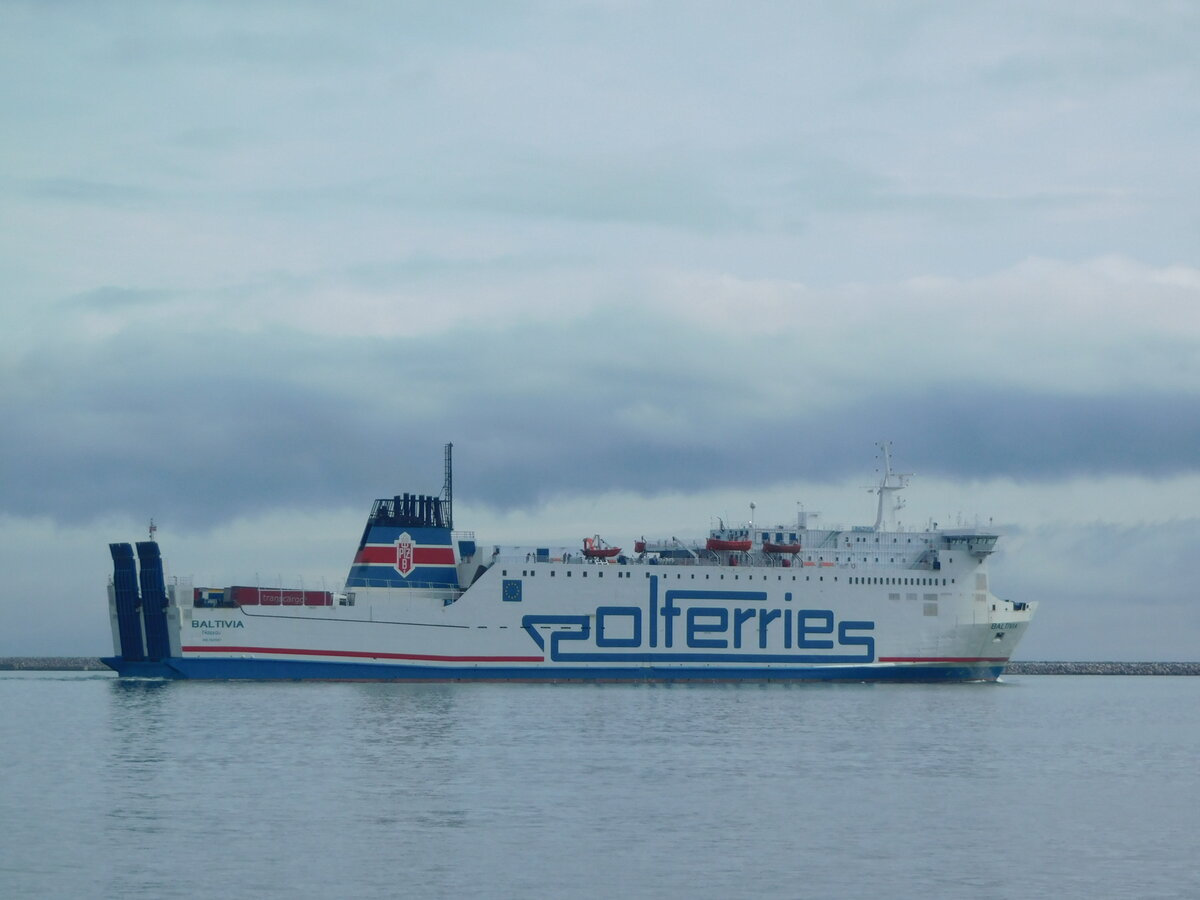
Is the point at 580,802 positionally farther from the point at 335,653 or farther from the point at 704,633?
the point at 704,633

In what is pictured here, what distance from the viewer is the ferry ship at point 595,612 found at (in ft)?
164

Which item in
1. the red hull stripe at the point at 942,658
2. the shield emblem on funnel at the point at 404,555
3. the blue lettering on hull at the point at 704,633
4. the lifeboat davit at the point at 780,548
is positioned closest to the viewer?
the shield emblem on funnel at the point at 404,555

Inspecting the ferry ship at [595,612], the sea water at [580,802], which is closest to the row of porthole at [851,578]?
the ferry ship at [595,612]

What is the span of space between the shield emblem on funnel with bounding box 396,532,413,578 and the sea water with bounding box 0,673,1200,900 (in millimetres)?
8009

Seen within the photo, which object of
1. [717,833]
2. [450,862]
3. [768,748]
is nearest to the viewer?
[450,862]

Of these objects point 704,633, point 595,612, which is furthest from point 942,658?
point 595,612

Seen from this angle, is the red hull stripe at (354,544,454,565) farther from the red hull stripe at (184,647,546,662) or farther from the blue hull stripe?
the blue hull stripe

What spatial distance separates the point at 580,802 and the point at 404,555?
28258 millimetres

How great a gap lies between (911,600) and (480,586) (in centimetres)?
1633

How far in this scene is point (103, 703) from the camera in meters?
46.6

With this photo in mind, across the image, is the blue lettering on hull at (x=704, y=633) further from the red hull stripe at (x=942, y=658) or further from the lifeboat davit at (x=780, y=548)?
the lifeboat davit at (x=780, y=548)

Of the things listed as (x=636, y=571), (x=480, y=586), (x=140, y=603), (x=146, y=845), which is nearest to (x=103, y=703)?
(x=140, y=603)

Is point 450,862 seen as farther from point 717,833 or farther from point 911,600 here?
point 911,600

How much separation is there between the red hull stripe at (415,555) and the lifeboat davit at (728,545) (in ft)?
31.5
